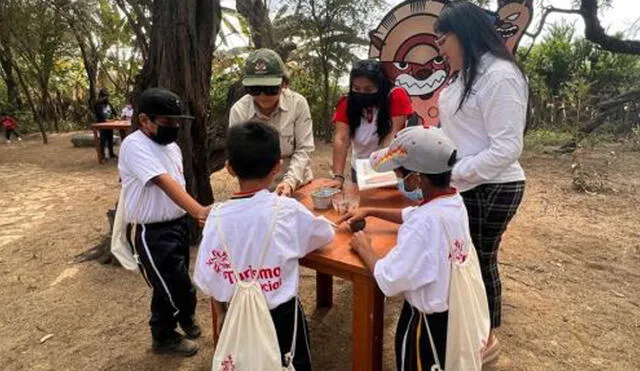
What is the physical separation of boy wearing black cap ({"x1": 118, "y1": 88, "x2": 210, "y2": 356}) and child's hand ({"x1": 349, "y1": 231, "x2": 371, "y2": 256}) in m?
0.72

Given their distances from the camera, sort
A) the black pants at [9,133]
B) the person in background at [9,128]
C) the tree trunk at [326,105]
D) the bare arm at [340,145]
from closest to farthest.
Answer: the bare arm at [340,145]
the tree trunk at [326,105]
the person in background at [9,128]
the black pants at [9,133]

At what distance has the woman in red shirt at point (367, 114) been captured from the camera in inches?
107

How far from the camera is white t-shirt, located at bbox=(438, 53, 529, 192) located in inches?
74.7

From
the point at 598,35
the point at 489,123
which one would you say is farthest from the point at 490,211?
the point at 598,35

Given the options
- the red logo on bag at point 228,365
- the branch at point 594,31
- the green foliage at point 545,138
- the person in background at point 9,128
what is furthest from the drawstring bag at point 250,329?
the person in background at point 9,128

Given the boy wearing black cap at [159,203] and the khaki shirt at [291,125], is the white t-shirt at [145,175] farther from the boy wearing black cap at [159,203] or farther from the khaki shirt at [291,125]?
the khaki shirt at [291,125]

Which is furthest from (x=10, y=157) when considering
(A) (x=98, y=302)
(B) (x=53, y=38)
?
(A) (x=98, y=302)

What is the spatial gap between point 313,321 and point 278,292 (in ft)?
4.90

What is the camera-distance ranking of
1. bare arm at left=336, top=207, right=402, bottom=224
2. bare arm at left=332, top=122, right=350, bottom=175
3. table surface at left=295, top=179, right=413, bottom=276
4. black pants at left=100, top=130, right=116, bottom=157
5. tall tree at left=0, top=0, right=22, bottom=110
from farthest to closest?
tall tree at left=0, top=0, right=22, bottom=110, black pants at left=100, top=130, right=116, bottom=157, bare arm at left=332, top=122, right=350, bottom=175, bare arm at left=336, top=207, right=402, bottom=224, table surface at left=295, top=179, right=413, bottom=276

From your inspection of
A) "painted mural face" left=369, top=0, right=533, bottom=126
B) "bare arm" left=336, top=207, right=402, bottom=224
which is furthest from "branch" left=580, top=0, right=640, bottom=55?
"bare arm" left=336, top=207, right=402, bottom=224

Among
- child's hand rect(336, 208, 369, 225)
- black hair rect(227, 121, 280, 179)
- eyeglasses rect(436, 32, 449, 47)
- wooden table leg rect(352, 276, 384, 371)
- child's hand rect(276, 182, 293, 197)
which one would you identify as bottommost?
wooden table leg rect(352, 276, 384, 371)

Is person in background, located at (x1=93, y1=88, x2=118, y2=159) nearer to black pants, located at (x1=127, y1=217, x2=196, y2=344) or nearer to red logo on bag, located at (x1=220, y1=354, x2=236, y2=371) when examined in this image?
black pants, located at (x1=127, y1=217, x2=196, y2=344)

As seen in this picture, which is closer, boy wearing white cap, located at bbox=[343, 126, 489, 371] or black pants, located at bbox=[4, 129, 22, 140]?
boy wearing white cap, located at bbox=[343, 126, 489, 371]

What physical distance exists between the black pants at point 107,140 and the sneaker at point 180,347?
8096mm
